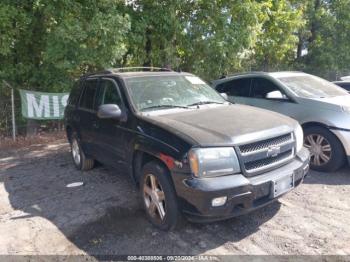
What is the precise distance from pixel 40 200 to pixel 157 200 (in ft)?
6.95

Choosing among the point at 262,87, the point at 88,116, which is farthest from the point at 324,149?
the point at 88,116

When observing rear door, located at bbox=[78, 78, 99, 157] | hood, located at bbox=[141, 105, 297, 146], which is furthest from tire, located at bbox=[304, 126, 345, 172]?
rear door, located at bbox=[78, 78, 99, 157]

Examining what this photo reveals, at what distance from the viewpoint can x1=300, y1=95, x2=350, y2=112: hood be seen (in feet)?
18.2

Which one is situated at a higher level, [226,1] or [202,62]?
[226,1]

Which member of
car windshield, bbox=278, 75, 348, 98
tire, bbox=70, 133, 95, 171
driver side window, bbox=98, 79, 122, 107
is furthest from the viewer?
car windshield, bbox=278, 75, 348, 98

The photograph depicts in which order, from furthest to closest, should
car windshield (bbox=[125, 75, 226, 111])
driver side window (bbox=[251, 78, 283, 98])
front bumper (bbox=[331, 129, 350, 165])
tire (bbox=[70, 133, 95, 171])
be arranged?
1. driver side window (bbox=[251, 78, 283, 98])
2. tire (bbox=[70, 133, 95, 171])
3. front bumper (bbox=[331, 129, 350, 165])
4. car windshield (bbox=[125, 75, 226, 111])

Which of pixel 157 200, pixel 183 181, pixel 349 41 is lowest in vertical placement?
pixel 157 200

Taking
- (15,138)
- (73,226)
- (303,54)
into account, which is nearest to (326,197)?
(73,226)

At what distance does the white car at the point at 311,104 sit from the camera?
17.9ft

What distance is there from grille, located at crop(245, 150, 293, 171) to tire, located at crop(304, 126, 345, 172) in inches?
72.6

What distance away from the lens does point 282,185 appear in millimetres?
3664

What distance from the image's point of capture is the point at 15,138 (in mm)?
9031

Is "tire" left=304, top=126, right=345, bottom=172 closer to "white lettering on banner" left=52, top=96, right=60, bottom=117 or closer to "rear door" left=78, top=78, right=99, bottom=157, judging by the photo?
"rear door" left=78, top=78, right=99, bottom=157

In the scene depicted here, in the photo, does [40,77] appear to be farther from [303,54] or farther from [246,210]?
[303,54]
